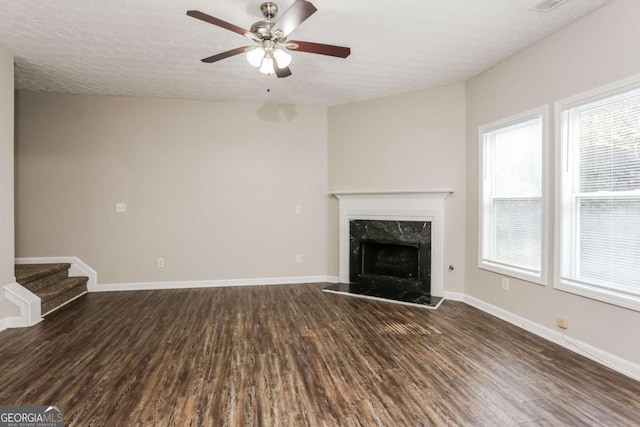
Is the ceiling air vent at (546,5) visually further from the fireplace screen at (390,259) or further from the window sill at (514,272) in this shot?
the fireplace screen at (390,259)

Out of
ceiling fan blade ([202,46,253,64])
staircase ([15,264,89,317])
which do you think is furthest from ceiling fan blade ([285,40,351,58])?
staircase ([15,264,89,317])

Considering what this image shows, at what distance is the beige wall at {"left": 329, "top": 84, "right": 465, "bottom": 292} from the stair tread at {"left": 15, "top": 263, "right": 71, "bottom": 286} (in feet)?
12.4

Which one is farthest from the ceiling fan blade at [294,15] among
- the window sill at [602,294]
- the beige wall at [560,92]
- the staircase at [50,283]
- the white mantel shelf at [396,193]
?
the staircase at [50,283]

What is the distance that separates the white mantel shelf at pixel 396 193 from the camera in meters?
4.16

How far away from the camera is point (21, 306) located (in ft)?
10.5

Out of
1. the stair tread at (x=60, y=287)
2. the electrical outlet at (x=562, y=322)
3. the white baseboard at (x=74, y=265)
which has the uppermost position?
the white baseboard at (x=74, y=265)

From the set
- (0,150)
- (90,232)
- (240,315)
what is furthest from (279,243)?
(0,150)

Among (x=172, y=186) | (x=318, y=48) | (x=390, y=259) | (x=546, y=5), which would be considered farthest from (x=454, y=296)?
(x=172, y=186)

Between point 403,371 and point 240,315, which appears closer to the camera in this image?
point 403,371

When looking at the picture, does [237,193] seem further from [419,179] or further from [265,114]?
[419,179]

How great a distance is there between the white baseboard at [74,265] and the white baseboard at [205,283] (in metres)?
0.12

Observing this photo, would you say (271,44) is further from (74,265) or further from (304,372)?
(74,265)

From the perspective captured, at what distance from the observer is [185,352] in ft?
8.59

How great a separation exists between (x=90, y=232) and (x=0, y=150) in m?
1.65
